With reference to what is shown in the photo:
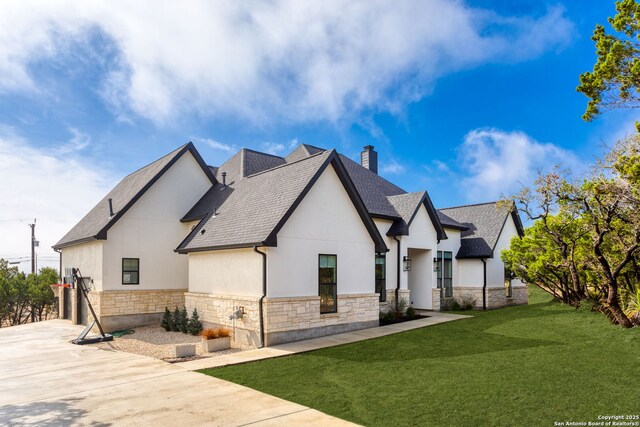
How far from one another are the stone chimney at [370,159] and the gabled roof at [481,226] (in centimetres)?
640

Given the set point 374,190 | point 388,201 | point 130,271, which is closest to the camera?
point 130,271

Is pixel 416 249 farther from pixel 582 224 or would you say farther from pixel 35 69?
pixel 35 69

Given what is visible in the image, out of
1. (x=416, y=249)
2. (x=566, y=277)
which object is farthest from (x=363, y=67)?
(x=566, y=277)

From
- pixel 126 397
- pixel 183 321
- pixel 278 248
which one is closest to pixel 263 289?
pixel 278 248

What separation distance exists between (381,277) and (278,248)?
7.32 metres

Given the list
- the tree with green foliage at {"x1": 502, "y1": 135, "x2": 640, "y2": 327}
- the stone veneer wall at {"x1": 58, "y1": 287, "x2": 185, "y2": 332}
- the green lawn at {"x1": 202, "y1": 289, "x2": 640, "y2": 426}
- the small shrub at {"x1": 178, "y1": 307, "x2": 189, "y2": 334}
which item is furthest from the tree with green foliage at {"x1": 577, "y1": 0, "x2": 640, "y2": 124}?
the stone veneer wall at {"x1": 58, "y1": 287, "x2": 185, "y2": 332}

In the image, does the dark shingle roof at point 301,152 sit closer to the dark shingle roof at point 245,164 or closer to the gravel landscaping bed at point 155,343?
the dark shingle roof at point 245,164

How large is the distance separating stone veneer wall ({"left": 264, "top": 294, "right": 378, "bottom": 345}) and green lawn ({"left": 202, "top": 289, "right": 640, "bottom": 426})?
172 centimetres

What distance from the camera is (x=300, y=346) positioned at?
40.2 feet

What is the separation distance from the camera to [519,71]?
1927 centimetres

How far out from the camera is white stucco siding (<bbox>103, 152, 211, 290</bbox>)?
18.2m

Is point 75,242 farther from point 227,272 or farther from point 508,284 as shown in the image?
point 508,284

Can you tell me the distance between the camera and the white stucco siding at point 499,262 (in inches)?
902

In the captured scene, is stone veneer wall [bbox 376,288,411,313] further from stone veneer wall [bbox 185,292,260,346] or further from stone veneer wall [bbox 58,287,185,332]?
stone veneer wall [bbox 58,287,185,332]
